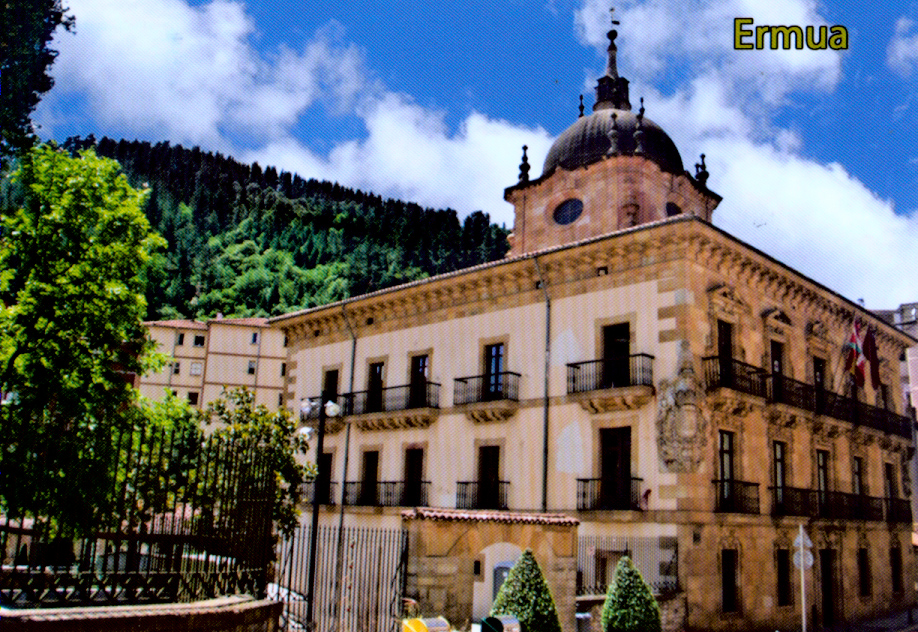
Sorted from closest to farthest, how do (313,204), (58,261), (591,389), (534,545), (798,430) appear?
(534,545), (58,261), (591,389), (798,430), (313,204)

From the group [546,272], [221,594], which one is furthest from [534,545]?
[546,272]

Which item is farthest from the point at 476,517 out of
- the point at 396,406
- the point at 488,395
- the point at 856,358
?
the point at 856,358

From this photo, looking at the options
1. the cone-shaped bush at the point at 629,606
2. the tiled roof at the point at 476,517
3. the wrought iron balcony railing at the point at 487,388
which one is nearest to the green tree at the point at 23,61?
the tiled roof at the point at 476,517

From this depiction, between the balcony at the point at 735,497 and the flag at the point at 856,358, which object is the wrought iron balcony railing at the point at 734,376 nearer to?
the balcony at the point at 735,497

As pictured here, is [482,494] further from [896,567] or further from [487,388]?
[896,567]

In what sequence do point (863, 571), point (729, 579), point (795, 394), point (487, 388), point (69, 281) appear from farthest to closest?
point (863, 571) < point (487, 388) < point (795, 394) < point (729, 579) < point (69, 281)

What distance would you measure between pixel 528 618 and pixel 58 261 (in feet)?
43.0

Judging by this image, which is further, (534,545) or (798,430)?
(798,430)

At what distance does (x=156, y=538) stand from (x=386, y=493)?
819 inches

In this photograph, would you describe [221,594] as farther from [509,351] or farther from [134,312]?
[509,351]

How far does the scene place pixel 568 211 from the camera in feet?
96.7

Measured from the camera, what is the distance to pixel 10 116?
16.2 metres

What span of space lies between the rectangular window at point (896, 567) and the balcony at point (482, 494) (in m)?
14.9

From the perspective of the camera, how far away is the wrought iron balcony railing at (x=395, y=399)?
27.1m
